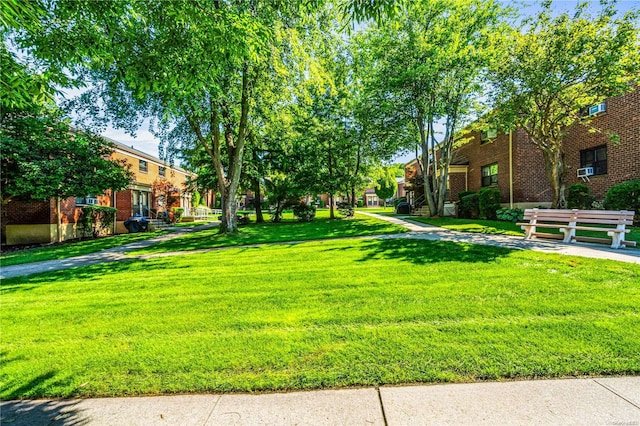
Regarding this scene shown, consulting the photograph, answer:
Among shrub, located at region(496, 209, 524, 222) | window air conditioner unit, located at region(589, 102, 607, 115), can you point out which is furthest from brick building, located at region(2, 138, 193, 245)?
window air conditioner unit, located at region(589, 102, 607, 115)

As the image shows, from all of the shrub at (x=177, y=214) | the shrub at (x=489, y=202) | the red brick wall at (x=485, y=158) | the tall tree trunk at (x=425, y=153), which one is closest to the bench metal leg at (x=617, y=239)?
the shrub at (x=489, y=202)

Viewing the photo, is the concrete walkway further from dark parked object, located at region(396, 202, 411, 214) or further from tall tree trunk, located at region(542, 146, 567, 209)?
dark parked object, located at region(396, 202, 411, 214)

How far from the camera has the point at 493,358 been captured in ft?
9.46

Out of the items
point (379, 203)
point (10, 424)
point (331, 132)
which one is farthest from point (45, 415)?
point (379, 203)

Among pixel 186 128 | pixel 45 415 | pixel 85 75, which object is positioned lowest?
pixel 45 415

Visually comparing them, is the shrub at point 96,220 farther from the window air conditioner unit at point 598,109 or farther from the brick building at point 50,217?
the window air conditioner unit at point 598,109

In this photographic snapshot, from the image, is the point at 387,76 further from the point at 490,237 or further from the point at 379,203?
the point at 379,203

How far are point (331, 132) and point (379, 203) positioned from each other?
46999 millimetres

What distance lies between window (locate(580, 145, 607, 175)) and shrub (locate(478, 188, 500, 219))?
4.55 m

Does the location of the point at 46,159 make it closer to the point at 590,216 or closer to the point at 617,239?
the point at 590,216

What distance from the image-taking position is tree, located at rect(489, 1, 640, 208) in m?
9.65

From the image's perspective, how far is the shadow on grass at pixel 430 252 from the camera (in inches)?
266

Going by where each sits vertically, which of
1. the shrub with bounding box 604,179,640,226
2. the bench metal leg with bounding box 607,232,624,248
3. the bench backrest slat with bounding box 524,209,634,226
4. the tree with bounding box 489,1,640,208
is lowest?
the bench metal leg with bounding box 607,232,624,248

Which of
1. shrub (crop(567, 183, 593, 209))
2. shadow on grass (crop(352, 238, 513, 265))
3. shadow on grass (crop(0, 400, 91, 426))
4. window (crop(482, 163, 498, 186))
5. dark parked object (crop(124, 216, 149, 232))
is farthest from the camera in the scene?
window (crop(482, 163, 498, 186))
